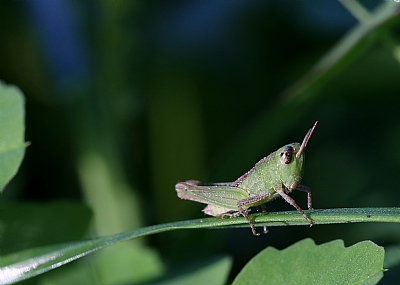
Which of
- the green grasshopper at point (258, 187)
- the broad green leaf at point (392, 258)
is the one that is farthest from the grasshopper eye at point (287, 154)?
the broad green leaf at point (392, 258)

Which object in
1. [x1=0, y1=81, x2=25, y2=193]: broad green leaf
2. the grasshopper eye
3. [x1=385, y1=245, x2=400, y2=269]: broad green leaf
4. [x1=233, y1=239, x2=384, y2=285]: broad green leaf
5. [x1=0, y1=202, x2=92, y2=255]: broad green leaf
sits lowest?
[x1=385, y1=245, x2=400, y2=269]: broad green leaf

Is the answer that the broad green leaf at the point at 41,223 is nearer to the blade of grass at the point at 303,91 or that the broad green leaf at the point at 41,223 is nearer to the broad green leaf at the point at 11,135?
the broad green leaf at the point at 11,135

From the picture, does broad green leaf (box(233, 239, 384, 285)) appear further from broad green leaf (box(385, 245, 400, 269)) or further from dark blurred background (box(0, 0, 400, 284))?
dark blurred background (box(0, 0, 400, 284))

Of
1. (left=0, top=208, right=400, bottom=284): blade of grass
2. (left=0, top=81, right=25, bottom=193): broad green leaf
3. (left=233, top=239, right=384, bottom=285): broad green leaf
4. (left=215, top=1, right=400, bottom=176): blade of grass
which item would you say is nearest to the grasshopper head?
(left=0, top=208, right=400, bottom=284): blade of grass

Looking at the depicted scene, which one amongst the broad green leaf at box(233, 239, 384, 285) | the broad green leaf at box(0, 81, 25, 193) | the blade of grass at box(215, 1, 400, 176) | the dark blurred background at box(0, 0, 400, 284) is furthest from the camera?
the dark blurred background at box(0, 0, 400, 284)

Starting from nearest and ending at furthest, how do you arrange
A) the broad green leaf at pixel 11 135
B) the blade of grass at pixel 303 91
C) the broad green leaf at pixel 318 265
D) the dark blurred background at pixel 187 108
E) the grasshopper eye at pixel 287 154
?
the broad green leaf at pixel 318 265 < the broad green leaf at pixel 11 135 < the grasshopper eye at pixel 287 154 < the blade of grass at pixel 303 91 < the dark blurred background at pixel 187 108

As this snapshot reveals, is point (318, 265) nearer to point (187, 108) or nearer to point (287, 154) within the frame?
point (287, 154)

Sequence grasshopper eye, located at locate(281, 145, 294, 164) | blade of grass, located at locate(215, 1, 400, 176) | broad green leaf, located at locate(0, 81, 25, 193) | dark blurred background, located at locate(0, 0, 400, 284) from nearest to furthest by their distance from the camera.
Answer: broad green leaf, located at locate(0, 81, 25, 193)
grasshopper eye, located at locate(281, 145, 294, 164)
blade of grass, located at locate(215, 1, 400, 176)
dark blurred background, located at locate(0, 0, 400, 284)
